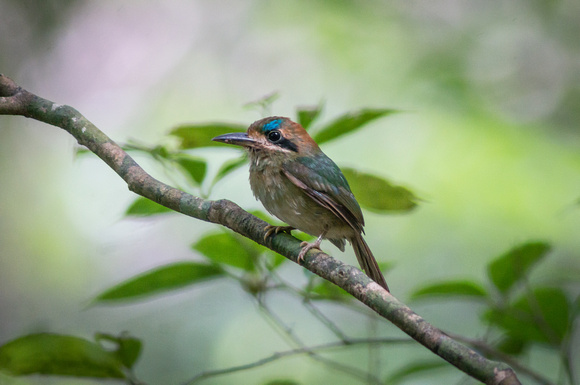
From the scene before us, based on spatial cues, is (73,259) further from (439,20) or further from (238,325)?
(439,20)

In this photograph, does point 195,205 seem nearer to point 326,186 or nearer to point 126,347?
point 126,347

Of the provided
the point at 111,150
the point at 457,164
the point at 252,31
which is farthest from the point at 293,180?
the point at 252,31

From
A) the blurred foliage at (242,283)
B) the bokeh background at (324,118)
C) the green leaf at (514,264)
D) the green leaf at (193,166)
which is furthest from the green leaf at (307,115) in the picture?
the bokeh background at (324,118)

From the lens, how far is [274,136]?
2.13 metres

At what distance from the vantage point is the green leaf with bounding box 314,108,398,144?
5.18ft

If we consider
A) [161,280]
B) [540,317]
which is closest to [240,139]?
[161,280]

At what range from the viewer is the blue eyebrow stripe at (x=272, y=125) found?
213 centimetres

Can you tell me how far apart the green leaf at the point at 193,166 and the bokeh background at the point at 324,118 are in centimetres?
193

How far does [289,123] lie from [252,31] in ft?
11.8

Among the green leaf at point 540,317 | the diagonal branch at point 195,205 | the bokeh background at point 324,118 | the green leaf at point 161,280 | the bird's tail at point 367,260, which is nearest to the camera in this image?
the diagonal branch at point 195,205

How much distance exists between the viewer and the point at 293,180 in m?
1.98

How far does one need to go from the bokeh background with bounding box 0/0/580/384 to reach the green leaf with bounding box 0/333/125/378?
1.97 m

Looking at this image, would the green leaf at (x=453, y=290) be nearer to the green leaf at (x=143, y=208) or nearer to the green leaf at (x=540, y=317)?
the green leaf at (x=540, y=317)

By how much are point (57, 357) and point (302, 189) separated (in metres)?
0.91
